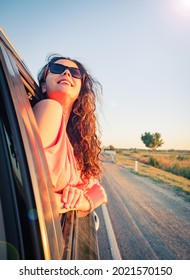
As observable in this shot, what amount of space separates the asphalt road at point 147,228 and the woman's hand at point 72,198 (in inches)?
A: 94.5

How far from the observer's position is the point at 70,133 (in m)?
2.17

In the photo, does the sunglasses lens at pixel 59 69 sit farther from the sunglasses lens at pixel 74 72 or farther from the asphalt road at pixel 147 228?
the asphalt road at pixel 147 228

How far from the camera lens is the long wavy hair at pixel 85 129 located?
Answer: 2.07 meters

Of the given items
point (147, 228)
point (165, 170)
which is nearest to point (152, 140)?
point (165, 170)

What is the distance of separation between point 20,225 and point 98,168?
1312mm

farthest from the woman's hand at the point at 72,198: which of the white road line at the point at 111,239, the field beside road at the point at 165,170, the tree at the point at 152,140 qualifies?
the tree at the point at 152,140

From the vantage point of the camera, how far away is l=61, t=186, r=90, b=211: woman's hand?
1.55m

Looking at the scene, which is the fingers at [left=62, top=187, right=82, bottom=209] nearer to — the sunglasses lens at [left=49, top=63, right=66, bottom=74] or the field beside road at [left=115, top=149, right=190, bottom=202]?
the sunglasses lens at [left=49, top=63, right=66, bottom=74]

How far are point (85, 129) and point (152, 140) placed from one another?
83.9 m

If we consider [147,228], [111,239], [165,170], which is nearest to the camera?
[111,239]

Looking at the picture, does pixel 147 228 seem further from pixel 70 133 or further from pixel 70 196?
pixel 70 196
